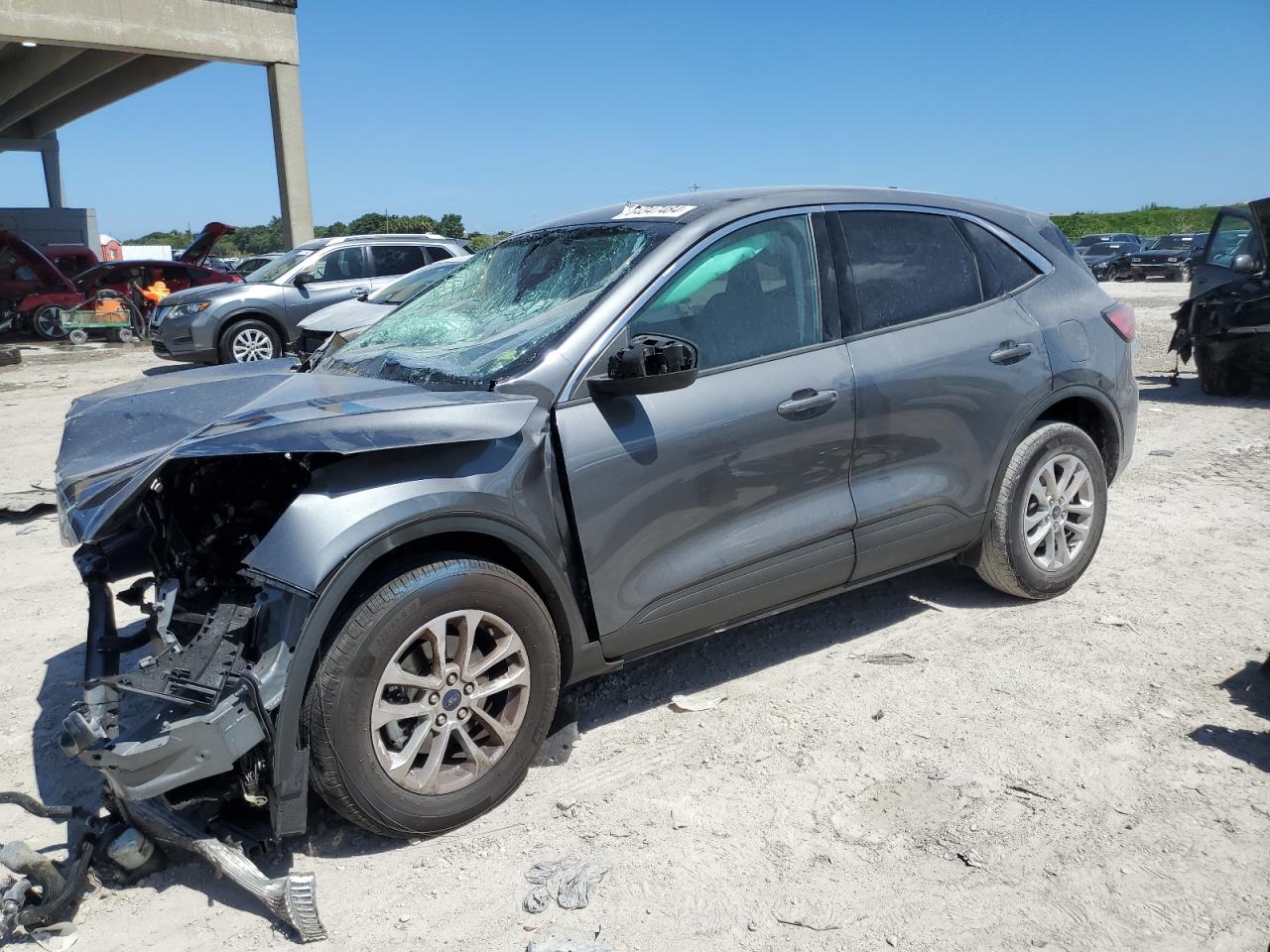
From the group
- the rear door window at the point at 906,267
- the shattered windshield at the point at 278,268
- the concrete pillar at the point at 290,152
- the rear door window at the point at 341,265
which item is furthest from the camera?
the concrete pillar at the point at 290,152

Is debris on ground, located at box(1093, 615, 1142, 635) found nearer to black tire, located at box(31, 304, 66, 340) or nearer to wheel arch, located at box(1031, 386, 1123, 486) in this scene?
wheel arch, located at box(1031, 386, 1123, 486)

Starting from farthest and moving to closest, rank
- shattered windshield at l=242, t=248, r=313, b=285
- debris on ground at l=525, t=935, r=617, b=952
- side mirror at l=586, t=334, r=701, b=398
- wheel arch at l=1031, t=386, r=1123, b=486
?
1. shattered windshield at l=242, t=248, r=313, b=285
2. wheel arch at l=1031, t=386, r=1123, b=486
3. side mirror at l=586, t=334, r=701, b=398
4. debris on ground at l=525, t=935, r=617, b=952

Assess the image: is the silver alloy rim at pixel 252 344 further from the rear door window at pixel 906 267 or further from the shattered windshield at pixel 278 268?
the rear door window at pixel 906 267

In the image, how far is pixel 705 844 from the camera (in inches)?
119

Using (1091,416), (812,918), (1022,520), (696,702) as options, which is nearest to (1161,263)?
(1091,416)

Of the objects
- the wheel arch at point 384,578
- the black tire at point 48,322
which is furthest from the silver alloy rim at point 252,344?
the wheel arch at point 384,578

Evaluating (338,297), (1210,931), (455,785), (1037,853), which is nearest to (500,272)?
(455,785)

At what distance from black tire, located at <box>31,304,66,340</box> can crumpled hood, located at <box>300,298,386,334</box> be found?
10796 mm

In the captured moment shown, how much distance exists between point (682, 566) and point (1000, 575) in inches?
73.7

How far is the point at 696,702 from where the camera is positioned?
154 inches

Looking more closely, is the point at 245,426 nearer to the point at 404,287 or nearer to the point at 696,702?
the point at 696,702

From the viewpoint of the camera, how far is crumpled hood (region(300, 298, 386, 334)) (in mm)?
10289

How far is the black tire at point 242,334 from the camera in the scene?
13.1 meters

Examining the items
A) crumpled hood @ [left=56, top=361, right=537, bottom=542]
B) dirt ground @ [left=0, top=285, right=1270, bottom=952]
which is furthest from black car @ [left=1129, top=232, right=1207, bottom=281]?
crumpled hood @ [left=56, top=361, right=537, bottom=542]
